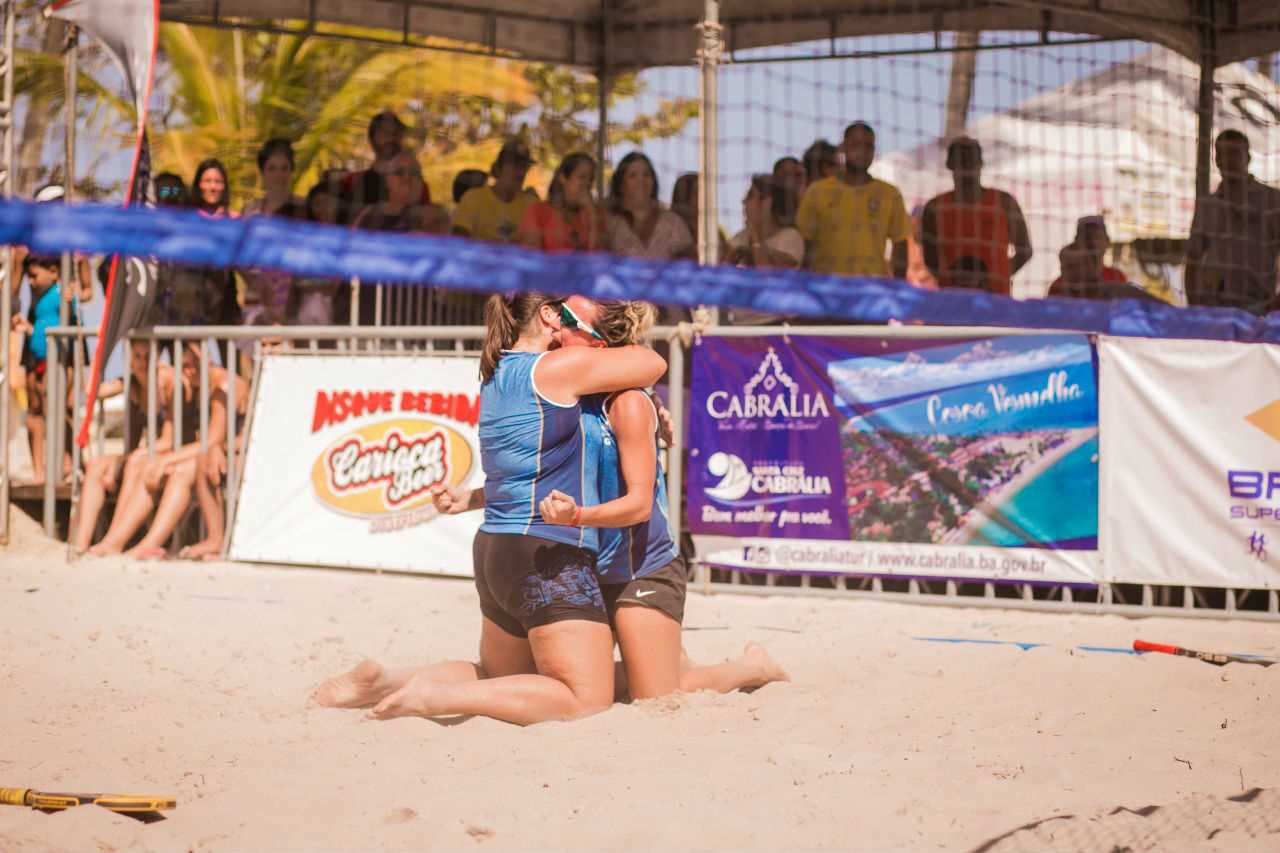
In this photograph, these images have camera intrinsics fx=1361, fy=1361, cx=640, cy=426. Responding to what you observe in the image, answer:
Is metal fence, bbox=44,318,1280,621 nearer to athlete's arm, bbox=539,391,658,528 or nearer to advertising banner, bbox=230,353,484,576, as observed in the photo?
advertising banner, bbox=230,353,484,576

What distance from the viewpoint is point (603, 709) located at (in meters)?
3.98

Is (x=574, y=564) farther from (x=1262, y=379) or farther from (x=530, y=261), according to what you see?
(x=1262, y=379)

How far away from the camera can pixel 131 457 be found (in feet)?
24.9

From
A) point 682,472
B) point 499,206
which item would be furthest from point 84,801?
point 499,206

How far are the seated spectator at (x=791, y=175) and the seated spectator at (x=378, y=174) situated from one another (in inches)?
88.1

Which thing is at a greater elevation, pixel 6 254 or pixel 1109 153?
pixel 1109 153

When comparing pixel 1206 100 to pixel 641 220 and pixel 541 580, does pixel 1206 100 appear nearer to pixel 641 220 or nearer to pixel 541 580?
pixel 641 220

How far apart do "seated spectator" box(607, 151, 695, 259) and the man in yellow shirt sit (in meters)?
0.75

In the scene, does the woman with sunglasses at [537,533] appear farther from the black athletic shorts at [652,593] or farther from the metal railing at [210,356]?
the metal railing at [210,356]

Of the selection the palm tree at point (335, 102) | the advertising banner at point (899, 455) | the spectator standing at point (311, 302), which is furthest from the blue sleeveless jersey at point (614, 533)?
the palm tree at point (335, 102)

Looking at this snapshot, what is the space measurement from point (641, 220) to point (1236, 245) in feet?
11.8

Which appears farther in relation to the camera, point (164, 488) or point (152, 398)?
point (164, 488)

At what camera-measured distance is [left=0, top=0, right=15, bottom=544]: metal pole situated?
290 inches

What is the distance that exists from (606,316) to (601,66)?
7119 millimetres
